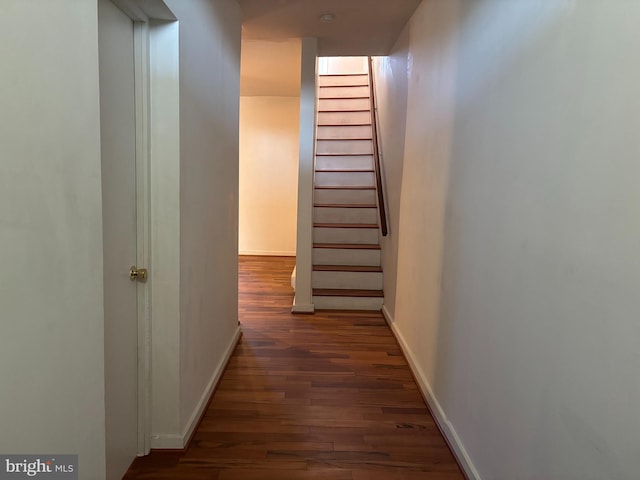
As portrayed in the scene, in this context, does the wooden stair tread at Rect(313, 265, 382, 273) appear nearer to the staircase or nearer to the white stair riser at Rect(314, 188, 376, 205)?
the staircase

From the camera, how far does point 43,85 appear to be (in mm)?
834

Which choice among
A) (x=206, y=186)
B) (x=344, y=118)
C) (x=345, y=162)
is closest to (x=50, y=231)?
(x=206, y=186)

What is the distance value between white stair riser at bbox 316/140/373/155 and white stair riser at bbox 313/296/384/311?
216 cm

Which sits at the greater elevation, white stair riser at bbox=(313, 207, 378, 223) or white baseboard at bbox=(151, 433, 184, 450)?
white stair riser at bbox=(313, 207, 378, 223)

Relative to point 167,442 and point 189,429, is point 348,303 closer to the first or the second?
point 189,429

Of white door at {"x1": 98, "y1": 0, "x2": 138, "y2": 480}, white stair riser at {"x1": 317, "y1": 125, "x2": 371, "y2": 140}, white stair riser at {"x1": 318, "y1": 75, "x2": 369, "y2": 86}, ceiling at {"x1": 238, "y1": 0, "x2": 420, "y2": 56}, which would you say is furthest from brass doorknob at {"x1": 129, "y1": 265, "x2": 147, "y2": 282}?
white stair riser at {"x1": 318, "y1": 75, "x2": 369, "y2": 86}

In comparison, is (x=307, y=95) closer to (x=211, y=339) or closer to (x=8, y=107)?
(x=211, y=339)

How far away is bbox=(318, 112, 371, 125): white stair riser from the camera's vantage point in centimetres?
550

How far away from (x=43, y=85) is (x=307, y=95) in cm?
299

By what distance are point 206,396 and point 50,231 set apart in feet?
5.09

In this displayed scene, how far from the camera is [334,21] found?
3.11m

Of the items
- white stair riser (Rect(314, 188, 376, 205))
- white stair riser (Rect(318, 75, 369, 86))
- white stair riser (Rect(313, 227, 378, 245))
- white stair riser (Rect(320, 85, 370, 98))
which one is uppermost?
white stair riser (Rect(318, 75, 369, 86))

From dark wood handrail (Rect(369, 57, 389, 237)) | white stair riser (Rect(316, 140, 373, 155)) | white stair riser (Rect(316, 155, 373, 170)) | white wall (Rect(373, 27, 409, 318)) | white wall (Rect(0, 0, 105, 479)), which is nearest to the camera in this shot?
white wall (Rect(0, 0, 105, 479))

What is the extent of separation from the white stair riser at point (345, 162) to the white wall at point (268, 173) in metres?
1.43
